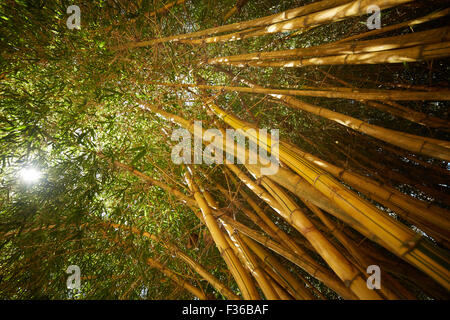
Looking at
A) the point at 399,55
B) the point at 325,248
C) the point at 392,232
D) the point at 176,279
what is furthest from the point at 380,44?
A: the point at 176,279

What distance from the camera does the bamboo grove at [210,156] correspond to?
1.04m

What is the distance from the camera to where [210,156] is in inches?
83.8

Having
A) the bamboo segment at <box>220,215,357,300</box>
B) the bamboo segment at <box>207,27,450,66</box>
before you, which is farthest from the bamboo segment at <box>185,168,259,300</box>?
the bamboo segment at <box>207,27,450,66</box>

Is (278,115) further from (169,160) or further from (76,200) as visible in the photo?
Answer: (76,200)

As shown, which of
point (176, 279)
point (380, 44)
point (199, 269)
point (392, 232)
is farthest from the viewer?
point (176, 279)

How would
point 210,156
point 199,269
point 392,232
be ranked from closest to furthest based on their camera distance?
point 392,232
point 199,269
point 210,156

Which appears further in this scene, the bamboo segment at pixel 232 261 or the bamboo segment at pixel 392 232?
the bamboo segment at pixel 232 261

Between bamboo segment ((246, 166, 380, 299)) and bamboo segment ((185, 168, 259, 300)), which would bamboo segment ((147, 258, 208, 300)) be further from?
bamboo segment ((246, 166, 380, 299))

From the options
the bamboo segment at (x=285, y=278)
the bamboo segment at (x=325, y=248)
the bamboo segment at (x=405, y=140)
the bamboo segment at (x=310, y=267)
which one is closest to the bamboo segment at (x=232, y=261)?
the bamboo segment at (x=310, y=267)

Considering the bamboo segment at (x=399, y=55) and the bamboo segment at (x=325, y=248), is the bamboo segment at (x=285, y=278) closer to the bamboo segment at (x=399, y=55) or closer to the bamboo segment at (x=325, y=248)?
the bamboo segment at (x=325, y=248)

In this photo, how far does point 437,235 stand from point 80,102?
3299mm

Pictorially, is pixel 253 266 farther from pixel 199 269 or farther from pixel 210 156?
pixel 210 156
